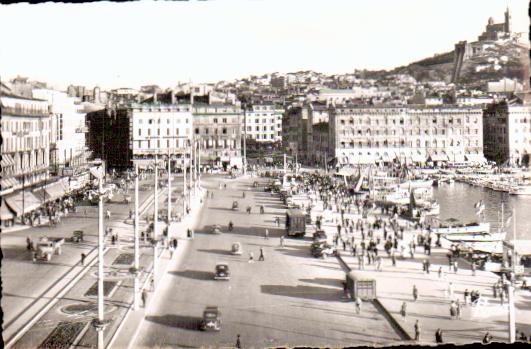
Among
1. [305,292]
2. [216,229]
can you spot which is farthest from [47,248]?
[216,229]

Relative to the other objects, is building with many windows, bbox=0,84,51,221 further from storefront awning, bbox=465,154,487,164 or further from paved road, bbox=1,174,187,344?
storefront awning, bbox=465,154,487,164

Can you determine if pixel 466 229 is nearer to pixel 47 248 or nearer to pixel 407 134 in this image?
pixel 47 248

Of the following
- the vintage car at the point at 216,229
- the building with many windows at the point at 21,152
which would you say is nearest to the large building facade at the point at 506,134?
the vintage car at the point at 216,229

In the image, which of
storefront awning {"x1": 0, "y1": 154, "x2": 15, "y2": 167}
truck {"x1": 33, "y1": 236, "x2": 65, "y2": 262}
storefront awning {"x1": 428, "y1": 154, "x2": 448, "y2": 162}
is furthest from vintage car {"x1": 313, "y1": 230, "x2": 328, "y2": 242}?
storefront awning {"x1": 428, "y1": 154, "x2": 448, "y2": 162}

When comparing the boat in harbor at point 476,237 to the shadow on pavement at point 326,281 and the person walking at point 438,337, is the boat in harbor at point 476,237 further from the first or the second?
the person walking at point 438,337

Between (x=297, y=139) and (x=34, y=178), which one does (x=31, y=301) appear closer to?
(x=34, y=178)

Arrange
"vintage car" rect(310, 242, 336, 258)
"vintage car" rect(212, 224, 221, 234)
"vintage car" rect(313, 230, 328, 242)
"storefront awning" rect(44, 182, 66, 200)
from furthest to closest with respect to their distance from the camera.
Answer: "vintage car" rect(212, 224, 221, 234), "vintage car" rect(313, 230, 328, 242), "vintage car" rect(310, 242, 336, 258), "storefront awning" rect(44, 182, 66, 200)
